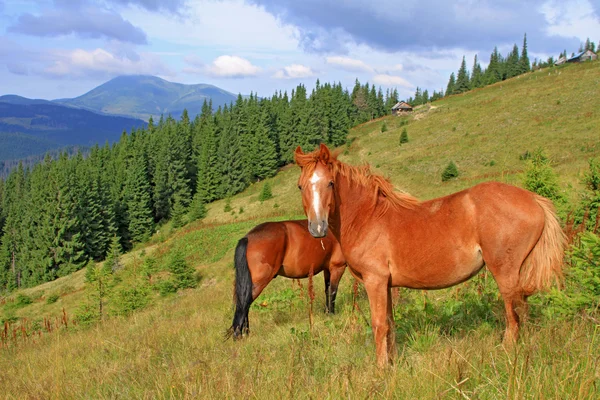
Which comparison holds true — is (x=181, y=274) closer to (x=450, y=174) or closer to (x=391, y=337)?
(x=391, y=337)

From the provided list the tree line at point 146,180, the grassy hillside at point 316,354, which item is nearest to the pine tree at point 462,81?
the tree line at point 146,180

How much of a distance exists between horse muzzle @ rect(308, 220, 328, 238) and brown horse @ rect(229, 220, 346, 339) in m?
3.75

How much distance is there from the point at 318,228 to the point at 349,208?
0.69 metres

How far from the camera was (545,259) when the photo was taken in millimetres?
3822

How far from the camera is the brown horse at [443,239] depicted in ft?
12.4

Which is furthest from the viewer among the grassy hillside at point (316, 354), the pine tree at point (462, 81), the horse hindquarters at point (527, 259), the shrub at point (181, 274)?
the pine tree at point (462, 81)

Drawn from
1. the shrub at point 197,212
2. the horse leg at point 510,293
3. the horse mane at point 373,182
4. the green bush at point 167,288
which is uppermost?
the horse mane at point 373,182

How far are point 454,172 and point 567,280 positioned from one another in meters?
33.3

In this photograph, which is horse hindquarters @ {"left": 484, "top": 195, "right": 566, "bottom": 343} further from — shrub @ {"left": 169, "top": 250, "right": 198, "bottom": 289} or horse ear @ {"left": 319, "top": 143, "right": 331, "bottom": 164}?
shrub @ {"left": 169, "top": 250, "right": 198, "bottom": 289}

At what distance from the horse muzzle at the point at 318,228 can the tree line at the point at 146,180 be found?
57.8 m

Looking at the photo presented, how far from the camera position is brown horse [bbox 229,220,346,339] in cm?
748

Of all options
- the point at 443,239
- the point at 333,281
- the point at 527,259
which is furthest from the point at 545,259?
the point at 333,281

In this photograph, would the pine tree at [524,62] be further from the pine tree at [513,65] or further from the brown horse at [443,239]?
the brown horse at [443,239]

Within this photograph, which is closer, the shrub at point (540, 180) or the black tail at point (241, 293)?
the black tail at point (241, 293)
